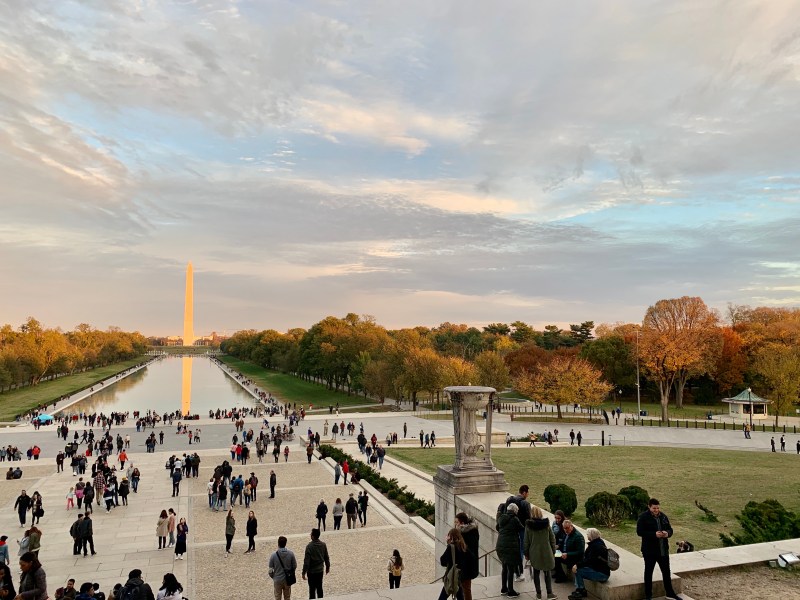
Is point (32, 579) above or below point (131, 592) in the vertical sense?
above

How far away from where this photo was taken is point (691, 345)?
182 ft

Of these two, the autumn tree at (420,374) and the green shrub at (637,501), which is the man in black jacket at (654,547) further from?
the autumn tree at (420,374)

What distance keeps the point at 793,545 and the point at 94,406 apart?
73.6 metres

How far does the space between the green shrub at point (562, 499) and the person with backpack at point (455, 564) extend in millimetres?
10938

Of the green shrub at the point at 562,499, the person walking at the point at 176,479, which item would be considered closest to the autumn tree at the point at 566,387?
the green shrub at the point at 562,499

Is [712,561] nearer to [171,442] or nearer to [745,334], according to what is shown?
[171,442]

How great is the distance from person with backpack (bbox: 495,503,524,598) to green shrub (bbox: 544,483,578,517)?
10.1 m

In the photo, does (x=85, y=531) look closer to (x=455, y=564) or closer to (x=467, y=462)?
(x=467, y=462)

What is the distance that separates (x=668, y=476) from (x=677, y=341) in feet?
115

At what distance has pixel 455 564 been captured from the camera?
7.02 metres

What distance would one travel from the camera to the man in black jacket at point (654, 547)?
7.14 m

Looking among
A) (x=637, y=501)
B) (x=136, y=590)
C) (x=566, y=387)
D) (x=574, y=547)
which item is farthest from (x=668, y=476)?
(x=566, y=387)

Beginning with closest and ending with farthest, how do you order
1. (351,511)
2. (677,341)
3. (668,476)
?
(351,511) → (668,476) → (677,341)

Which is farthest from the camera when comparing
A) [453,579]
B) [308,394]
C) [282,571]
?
[308,394]
